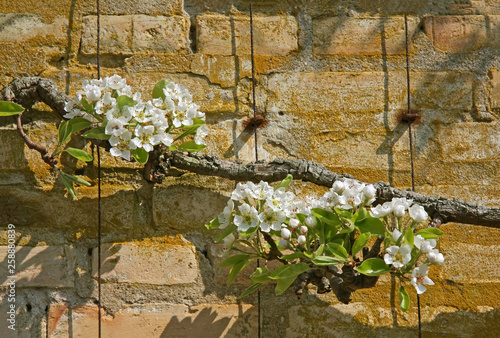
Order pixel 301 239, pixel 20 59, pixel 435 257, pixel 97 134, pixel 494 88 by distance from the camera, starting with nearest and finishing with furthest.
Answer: pixel 435 257 < pixel 301 239 < pixel 97 134 < pixel 20 59 < pixel 494 88

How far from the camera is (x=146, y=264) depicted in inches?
73.3

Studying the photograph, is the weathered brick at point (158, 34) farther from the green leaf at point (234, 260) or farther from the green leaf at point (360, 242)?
the green leaf at point (360, 242)

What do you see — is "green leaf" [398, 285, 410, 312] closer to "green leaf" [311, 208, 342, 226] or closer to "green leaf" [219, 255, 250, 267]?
"green leaf" [311, 208, 342, 226]

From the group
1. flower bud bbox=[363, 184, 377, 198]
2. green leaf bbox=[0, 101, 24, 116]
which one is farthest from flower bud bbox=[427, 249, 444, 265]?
green leaf bbox=[0, 101, 24, 116]

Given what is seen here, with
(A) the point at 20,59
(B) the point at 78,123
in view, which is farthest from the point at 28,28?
(B) the point at 78,123

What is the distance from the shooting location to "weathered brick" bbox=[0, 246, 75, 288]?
1.82 metres

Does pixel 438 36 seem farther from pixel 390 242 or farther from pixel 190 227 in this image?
pixel 190 227

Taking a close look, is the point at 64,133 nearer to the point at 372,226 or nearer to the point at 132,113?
the point at 132,113

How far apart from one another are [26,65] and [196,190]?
69cm

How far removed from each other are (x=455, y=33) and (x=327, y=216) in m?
0.98

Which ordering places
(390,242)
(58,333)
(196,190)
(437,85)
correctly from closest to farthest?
(390,242)
(58,333)
(196,190)
(437,85)

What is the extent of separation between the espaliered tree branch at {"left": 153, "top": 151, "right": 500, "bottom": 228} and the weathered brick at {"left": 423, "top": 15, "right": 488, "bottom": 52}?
608mm

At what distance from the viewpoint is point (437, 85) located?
206cm

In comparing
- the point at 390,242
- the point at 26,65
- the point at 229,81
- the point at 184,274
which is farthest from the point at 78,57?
the point at 390,242
